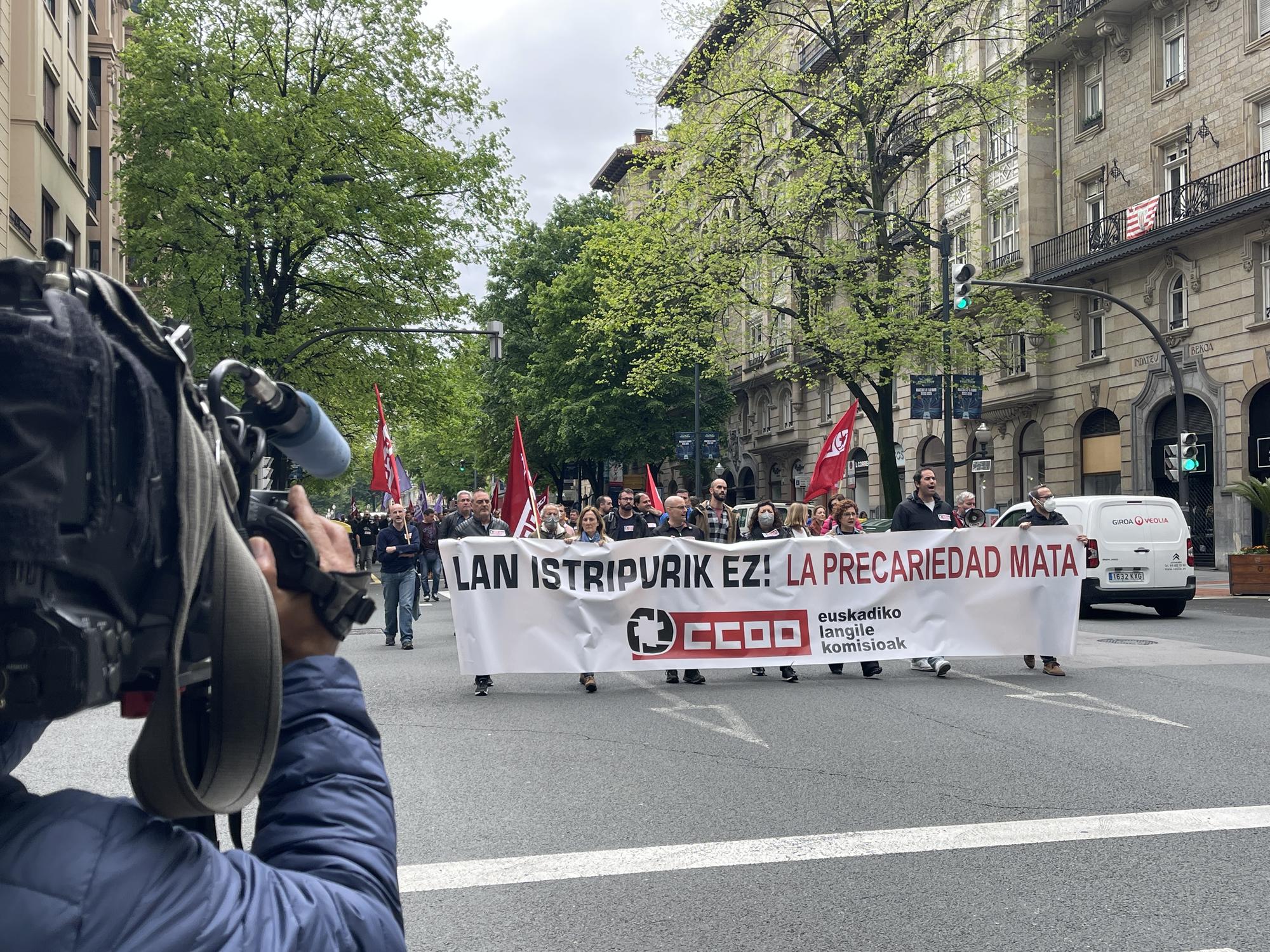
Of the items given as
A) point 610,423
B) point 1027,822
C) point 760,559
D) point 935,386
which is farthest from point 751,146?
point 1027,822

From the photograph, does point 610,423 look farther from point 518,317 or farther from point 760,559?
point 760,559

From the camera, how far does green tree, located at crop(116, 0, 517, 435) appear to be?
1059 inches

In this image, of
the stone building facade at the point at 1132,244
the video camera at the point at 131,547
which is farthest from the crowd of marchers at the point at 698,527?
the stone building facade at the point at 1132,244

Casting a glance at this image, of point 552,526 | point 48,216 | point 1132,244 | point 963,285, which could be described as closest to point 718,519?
point 552,526

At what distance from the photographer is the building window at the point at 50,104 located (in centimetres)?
A: 2678

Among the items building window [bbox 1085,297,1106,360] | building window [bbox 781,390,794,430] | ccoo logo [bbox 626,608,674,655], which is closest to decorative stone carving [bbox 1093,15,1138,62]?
building window [bbox 1085,297,1106,360]

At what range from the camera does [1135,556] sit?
673 inches

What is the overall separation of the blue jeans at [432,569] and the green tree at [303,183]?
6523 millimetres

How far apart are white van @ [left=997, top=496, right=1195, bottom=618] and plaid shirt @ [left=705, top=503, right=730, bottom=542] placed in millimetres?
7383

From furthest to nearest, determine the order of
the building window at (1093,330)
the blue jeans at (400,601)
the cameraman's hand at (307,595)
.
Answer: the building window at (1093,330)
the blue jeans at (400,601)
the cameraman's hand at (307,595)

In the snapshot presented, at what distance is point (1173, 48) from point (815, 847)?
98.4 ft

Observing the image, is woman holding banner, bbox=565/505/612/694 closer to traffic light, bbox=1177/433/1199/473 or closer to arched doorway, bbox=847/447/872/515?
traffic light, bbox=1177/433/1199/473

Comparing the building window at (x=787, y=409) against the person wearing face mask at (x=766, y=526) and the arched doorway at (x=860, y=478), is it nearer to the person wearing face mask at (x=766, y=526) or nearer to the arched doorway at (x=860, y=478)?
the arched doorway at (x=860, y=478)

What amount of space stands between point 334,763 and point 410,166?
29.4 m
